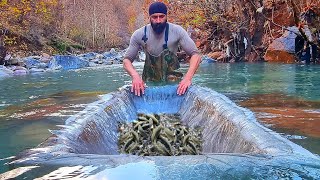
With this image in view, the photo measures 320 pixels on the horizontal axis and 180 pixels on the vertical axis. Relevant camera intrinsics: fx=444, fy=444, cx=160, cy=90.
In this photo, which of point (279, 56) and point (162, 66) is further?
point (279, 56)

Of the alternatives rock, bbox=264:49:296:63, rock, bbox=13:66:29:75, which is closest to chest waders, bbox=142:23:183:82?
rock, bbox=13:66:29:75

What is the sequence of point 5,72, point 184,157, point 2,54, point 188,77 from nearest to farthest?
1. point 184,157
2. point 188,77
3. point 5,72
4. point 2,54

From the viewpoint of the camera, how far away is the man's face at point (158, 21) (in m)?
6.11

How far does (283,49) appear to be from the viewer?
2066cm

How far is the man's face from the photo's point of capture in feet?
20.0

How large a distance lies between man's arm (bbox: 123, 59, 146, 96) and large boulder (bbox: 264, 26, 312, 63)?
A: 580 inches

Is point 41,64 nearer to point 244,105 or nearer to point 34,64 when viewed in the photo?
point 34,64

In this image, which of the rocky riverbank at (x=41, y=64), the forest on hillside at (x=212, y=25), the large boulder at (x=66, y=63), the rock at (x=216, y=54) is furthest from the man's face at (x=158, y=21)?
the rock at (x=216, y=54)

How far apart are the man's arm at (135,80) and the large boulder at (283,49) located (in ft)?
48.3

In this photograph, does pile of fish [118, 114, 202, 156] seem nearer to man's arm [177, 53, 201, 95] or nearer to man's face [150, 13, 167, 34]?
man's arm [177, 53, 201, 95]

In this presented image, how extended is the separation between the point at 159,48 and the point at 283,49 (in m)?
15.2

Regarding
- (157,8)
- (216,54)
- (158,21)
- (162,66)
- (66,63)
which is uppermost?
(157,8)

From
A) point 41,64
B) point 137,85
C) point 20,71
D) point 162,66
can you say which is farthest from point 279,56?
point 137,85

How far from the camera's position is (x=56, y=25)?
3450cm
